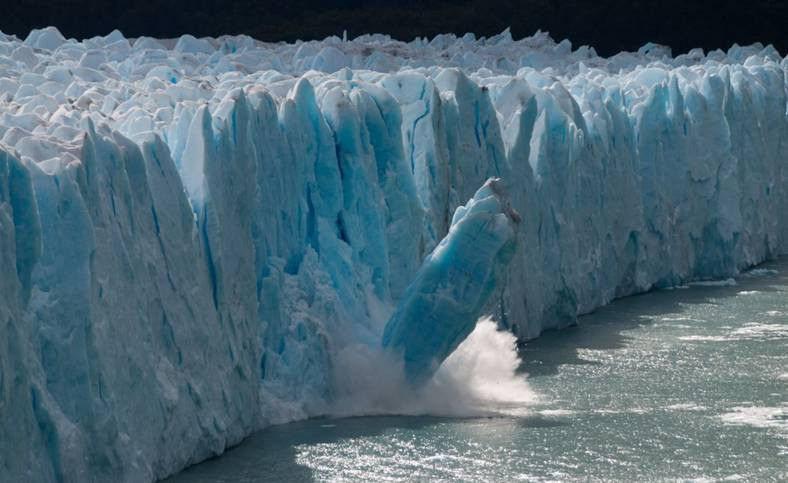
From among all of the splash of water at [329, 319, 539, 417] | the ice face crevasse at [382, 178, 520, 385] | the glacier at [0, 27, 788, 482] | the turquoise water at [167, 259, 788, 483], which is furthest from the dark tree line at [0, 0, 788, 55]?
the ice face crevasse at [382, 178, 520, 385]

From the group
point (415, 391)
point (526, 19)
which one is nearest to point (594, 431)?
point (415, 391)

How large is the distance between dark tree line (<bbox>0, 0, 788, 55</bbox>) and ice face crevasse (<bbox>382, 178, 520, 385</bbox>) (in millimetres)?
19583

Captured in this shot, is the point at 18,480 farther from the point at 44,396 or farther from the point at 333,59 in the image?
the point at 333,59

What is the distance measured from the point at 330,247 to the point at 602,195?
16.1ft

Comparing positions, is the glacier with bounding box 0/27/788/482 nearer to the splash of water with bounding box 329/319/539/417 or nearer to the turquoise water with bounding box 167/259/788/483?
the splash of water with bounding box 329/319/539/417

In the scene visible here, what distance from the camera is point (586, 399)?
10.2 metres

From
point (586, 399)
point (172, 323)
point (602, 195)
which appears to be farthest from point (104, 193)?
point (602, 195)

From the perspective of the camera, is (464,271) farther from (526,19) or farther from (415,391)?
(526,19)

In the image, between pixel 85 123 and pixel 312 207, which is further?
pixel 312 207

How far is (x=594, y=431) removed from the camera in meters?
9.20

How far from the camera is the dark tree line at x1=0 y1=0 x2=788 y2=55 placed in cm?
2920

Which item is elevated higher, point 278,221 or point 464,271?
point 278,221

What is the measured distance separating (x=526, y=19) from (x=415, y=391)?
21.8m

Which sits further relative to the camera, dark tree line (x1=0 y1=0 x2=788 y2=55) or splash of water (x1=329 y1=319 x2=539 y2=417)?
dark tree line (x1=0 y1=0 x2=788 y2=55)
